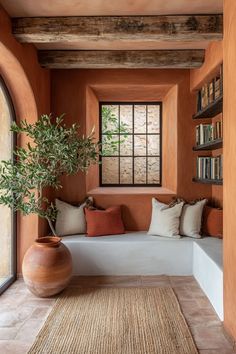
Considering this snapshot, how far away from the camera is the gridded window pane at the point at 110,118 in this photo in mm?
5152

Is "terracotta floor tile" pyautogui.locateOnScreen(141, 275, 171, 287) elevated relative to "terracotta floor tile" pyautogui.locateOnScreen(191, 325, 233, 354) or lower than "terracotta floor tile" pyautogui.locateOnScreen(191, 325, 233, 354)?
elevated

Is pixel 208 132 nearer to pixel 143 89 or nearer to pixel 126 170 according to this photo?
pixel 143 89

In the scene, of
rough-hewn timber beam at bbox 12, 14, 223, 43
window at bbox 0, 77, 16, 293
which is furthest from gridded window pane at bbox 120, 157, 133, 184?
rough-hewn timber beam at bbox 12, 14, 223, 43

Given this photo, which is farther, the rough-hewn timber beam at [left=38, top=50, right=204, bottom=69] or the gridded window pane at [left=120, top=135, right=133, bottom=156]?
the gridded window pane at [left=120, top=135, right=133, bottom=156]

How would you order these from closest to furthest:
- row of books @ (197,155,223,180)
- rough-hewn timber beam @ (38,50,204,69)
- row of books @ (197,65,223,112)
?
1. row of books @ (197,65,223,112)
2. row of books @ (197,155,223,180)
3. rough-hewn timber beam @ (38,50,204,69)

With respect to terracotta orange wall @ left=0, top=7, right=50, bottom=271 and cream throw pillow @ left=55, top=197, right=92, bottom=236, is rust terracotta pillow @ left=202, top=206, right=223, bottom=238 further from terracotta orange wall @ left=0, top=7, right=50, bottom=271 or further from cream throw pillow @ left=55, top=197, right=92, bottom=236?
terracotta orange wall @ left=0, top=7, right=50, bottom=271

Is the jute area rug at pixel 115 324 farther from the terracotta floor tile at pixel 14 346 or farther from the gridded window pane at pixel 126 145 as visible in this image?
the gridded window pane at pixel 126 145

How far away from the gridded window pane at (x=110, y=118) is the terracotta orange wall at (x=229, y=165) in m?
2.69

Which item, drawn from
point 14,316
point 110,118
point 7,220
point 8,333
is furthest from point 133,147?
point 8,333

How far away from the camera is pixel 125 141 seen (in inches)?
203

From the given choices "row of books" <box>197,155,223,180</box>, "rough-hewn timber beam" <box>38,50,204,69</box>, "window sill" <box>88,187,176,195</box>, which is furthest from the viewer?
"window sill" <box>88,187,176,195</box>

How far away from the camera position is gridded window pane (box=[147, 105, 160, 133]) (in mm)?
5168

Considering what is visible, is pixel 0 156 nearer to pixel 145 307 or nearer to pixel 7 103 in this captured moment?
pixel 7 103

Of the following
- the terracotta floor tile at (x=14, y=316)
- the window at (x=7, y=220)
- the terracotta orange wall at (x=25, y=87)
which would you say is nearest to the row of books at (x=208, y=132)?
the terracotta orange wall at (x=25, y=87)
